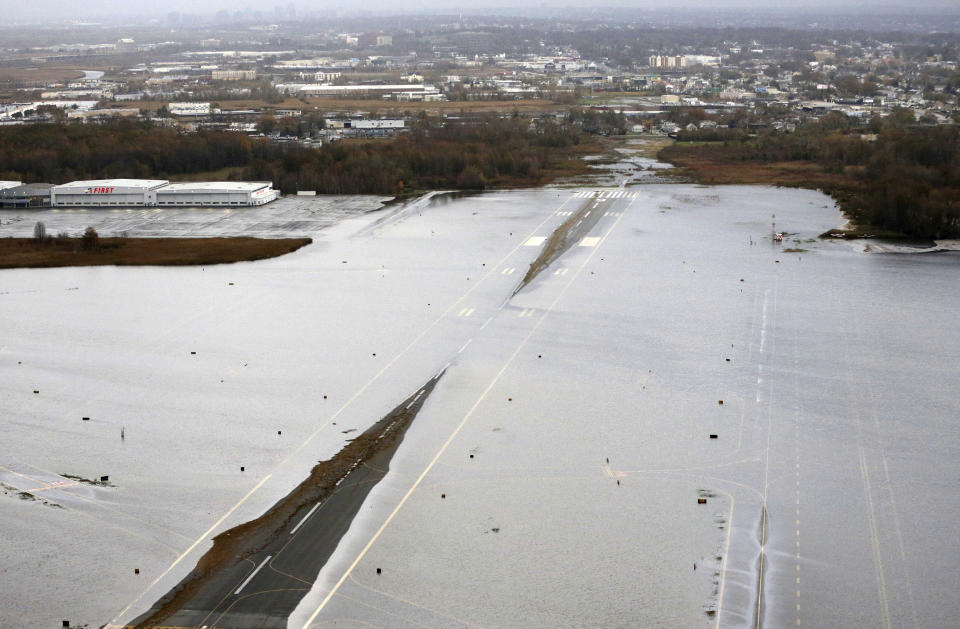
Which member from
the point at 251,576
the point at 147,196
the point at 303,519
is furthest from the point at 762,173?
the point at 251,576

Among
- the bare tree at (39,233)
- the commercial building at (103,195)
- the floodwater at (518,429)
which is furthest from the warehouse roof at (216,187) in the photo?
the floodwater at (518,429)

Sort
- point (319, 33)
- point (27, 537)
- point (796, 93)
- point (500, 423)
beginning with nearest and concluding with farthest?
point (27, 537) → point (500, 423) → point (796, 93) → point (319, 33)

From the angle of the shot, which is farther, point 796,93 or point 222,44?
point 222,44

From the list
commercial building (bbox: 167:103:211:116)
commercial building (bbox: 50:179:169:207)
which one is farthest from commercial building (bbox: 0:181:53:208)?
commercial building (bbox: 167:103:211:116)

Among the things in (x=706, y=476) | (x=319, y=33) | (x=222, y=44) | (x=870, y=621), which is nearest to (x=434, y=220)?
(x=706, y=476)

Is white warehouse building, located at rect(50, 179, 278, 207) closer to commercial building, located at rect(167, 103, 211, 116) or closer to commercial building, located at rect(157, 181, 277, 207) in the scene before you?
commercial building, located at rect(157, 181, 277, 207)

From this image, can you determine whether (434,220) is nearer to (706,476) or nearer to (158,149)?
(158,149)
